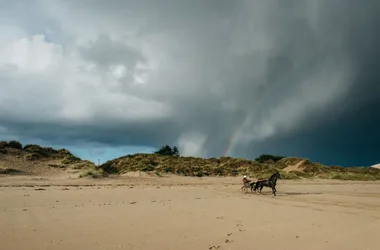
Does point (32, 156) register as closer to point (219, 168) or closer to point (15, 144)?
point (15, 144)

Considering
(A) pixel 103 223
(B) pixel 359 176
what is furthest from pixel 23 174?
(B) pixel 359 176

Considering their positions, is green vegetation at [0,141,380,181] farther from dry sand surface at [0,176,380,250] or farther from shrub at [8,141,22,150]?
dry sand surface at [0,176,380,250]

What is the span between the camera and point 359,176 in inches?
1524

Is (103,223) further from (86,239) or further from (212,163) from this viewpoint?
(212,163)

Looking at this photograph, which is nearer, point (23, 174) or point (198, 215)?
point (198, 215)

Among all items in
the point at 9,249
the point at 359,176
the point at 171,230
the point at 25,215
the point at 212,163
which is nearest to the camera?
the point at 9,249

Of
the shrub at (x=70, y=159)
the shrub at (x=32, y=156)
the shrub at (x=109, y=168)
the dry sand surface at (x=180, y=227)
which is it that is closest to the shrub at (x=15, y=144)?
the shrub at (x=32, y=156)

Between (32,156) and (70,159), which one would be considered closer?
(32,156)

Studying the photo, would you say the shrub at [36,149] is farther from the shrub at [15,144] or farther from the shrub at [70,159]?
the shrub at [70,159]

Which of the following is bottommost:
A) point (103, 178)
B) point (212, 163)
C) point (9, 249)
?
point (9, 249)

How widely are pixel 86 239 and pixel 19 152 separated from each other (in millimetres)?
33701

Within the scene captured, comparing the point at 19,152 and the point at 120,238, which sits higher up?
the point at 19,152

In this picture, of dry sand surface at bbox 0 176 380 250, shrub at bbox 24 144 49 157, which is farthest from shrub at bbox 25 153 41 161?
dry sand surface at bbox 0 176 380 250

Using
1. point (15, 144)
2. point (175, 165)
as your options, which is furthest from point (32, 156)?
point (175, 165)
